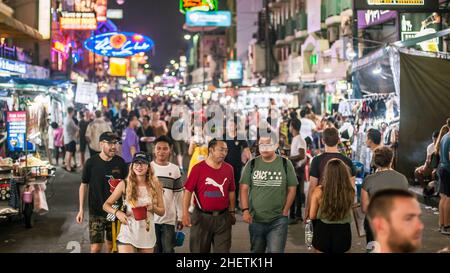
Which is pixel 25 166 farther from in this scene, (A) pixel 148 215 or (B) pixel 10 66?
(B) pixel 10 66

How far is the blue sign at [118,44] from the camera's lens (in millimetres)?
24406

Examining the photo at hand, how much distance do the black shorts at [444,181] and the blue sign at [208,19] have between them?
140 feet

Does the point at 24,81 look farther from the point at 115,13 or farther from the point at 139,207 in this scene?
the point at 115,13

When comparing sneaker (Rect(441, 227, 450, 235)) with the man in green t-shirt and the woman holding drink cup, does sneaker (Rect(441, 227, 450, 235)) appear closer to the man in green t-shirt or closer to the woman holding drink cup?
the man in green t-shirt

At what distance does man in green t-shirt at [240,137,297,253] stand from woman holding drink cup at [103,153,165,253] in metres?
1.05

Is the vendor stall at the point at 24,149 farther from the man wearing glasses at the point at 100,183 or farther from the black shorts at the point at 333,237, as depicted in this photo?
the black shorts at the point at 333,237

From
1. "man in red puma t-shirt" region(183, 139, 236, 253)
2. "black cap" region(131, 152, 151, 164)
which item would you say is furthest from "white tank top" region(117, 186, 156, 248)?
"man in red puma t-shirt" region(183, 139, 236, 253)

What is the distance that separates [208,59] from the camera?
4094 inches

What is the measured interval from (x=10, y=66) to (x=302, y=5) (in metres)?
27.3

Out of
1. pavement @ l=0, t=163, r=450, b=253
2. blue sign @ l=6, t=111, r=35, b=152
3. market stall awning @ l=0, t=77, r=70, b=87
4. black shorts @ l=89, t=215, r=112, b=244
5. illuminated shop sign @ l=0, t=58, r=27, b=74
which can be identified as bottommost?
pavement @ l=0, t=163, r=450, b=253

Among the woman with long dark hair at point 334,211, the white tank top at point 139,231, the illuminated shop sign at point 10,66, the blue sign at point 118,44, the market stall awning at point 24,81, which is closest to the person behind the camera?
the woman with long dark hair at point 334,211

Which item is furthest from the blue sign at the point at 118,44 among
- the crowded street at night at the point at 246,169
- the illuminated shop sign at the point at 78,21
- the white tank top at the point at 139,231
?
the white tank top at the point at 139,231

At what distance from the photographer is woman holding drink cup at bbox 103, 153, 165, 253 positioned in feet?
22.3

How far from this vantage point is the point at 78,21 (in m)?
33.6
